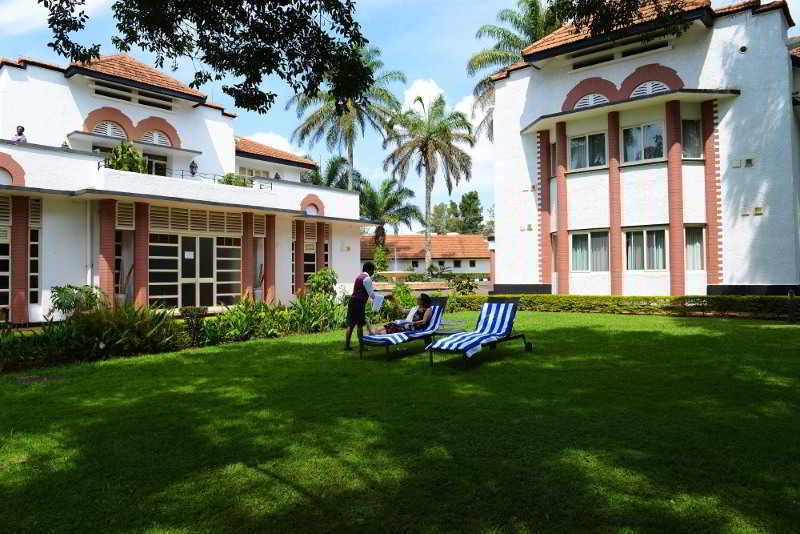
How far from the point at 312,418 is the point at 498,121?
1966 centimetres

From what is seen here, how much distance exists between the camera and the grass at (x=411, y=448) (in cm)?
374

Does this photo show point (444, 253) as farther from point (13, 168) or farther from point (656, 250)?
point (13, 168)

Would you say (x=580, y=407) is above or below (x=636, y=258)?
below

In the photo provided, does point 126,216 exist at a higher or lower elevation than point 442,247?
lower

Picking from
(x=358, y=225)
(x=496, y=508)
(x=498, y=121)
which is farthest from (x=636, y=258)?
(x=496, y=508)

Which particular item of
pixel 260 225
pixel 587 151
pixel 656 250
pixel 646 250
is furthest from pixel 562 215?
pixel 260 225

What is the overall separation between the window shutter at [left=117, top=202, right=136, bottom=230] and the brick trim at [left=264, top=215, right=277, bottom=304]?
5.05 metres

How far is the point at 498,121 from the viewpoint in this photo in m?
23.2

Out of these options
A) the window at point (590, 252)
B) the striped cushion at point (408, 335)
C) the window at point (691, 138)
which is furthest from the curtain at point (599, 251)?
the striped cushion at point (408, 335)

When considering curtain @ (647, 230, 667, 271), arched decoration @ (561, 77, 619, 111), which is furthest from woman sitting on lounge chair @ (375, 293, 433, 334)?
arched decoration @ (561, 77, 619, 111)

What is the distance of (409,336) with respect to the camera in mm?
10359

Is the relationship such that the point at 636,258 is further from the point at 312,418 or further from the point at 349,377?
the point at 312,418

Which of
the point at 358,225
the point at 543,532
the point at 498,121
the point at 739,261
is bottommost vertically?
the point at 543,532

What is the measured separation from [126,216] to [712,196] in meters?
19.4
